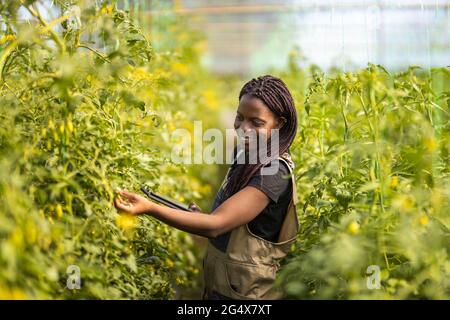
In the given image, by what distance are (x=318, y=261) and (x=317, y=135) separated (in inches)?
57.0

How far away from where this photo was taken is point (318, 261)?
1649mm

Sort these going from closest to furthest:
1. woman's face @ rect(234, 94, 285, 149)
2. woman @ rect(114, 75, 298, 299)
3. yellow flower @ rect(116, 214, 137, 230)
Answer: yellow flower @ rect(116, 214, 137, 230)
woman @ rect(114, 75, 298, 299)
woman's face @ rect(234, 94, 285, 149)

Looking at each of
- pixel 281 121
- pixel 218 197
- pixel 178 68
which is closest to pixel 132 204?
pixel 218 197

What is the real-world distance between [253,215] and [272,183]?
0.42 ft

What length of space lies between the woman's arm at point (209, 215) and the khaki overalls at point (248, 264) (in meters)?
0.10

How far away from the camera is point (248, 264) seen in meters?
2.19

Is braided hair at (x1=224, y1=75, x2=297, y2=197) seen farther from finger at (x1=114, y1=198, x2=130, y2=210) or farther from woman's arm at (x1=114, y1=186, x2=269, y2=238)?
finger at (x1=114, y1=198, x2=130, y2=210)

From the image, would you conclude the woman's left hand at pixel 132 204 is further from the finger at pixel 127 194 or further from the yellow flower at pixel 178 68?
the yellow flower at pixel 178 68

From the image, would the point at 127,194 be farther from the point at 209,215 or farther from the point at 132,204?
the point at 209,215

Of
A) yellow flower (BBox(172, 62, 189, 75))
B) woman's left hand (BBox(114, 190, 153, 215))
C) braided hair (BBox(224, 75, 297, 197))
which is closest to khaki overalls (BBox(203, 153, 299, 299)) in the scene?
braided hair (BBox(224, 75, 297, 197))

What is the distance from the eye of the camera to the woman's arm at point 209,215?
1978 millimetres

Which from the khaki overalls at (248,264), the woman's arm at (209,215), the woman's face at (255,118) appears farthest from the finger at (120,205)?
the woman's face at (255,118)

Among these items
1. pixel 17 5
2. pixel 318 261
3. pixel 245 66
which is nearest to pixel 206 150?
pixel 17 5

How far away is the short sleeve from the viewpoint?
85.7 inches
